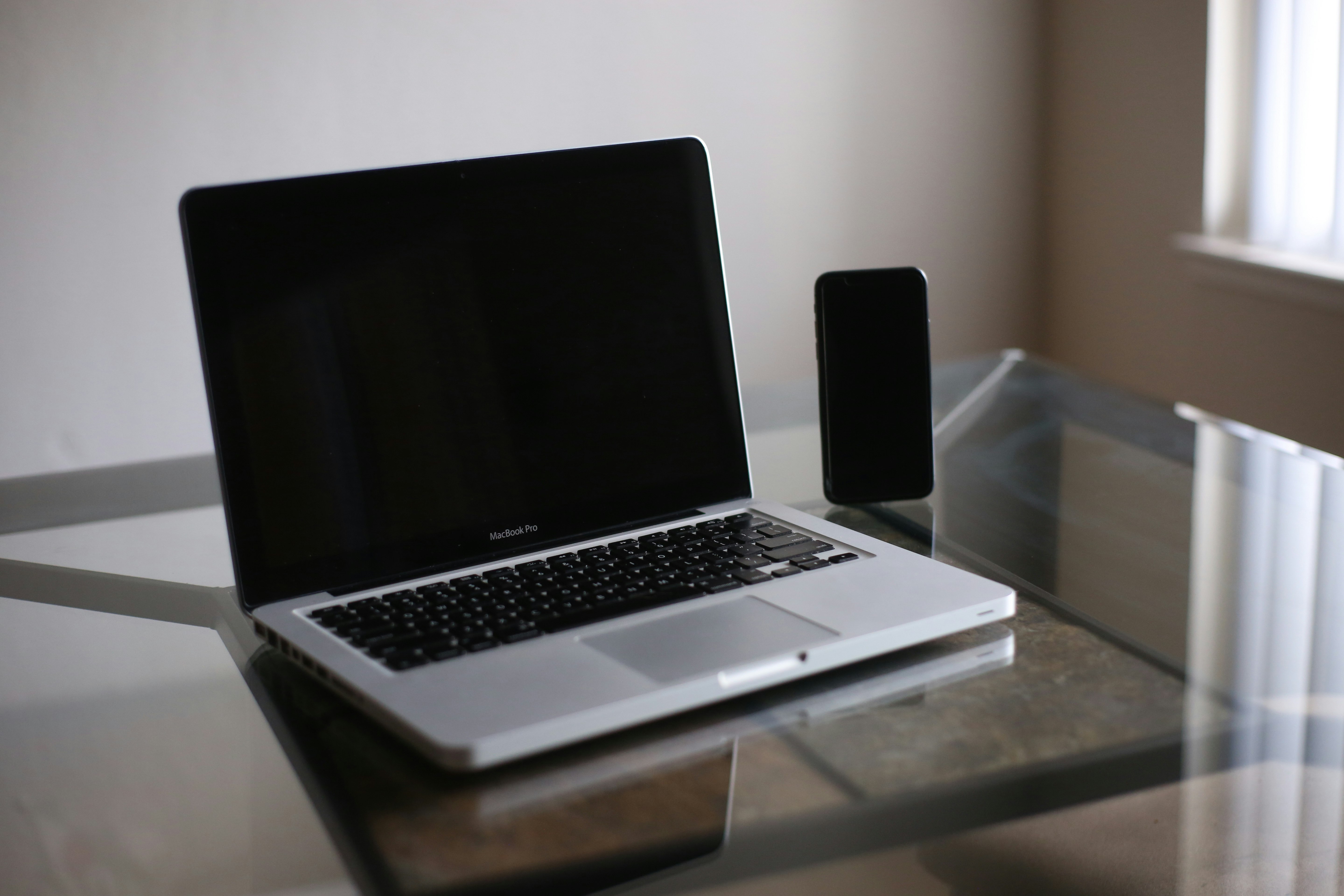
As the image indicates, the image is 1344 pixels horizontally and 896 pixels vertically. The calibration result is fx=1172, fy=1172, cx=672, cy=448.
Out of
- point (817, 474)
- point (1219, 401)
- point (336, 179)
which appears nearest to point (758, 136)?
point (1219, 401)

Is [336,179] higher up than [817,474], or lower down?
higher up

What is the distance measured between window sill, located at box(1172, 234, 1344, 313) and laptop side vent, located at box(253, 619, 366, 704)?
1.92 meters

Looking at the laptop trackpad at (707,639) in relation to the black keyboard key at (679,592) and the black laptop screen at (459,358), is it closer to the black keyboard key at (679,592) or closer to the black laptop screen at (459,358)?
the black keyboard key at (679,592)

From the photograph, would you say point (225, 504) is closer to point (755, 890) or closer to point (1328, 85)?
point (755, 890)

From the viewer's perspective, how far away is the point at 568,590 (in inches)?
26.6

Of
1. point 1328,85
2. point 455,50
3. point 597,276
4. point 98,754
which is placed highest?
point 455,50

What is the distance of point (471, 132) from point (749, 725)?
7.29 feet

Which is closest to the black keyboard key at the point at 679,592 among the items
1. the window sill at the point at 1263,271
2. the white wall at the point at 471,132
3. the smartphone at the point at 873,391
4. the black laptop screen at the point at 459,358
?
the black laptop screen at the point at 459,358

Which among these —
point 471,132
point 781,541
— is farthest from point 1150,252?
point 781,541

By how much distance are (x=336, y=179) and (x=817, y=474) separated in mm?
462

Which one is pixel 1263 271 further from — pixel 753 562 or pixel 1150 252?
pixel 753 562

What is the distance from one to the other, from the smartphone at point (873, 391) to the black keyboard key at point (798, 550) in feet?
0.58

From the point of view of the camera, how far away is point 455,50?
2516mm

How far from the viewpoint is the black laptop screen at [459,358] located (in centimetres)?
70
